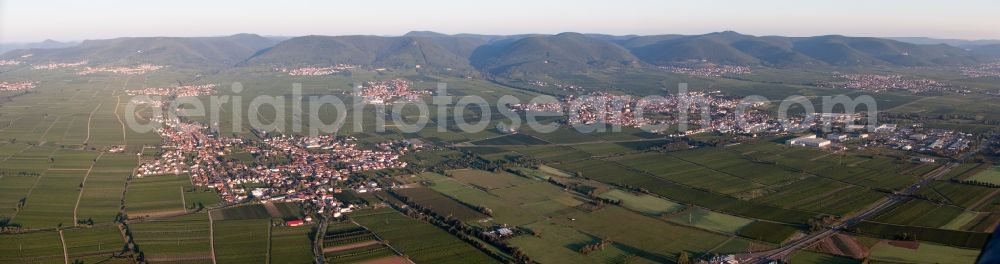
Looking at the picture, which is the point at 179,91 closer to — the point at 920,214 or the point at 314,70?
the point at 314,70

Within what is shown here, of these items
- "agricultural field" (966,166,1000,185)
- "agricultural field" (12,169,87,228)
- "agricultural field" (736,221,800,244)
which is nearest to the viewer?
"agricultural field" (736,221,800,244)

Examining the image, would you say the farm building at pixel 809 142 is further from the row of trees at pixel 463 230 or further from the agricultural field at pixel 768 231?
the row of trees at pixel 463 230

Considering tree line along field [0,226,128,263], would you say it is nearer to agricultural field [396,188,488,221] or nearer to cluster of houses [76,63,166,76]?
agricultural field [396,188,488,221]

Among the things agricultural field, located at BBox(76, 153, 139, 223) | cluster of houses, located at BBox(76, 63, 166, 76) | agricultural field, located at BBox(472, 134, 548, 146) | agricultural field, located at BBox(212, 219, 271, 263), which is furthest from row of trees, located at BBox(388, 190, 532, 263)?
cluster of houses, located at BBox(76, 63, 166, 76)

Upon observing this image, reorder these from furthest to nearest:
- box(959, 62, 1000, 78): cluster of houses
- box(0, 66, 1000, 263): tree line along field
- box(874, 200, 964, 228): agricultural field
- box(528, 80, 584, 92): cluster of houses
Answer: box(959, 62, 1000, 78): cluster of houses
box(528, 80, 584, 92): cluster of houses
box(874, 200, 964, 228): agricultural field
box(0, 66, 1000, 263): tree line along field

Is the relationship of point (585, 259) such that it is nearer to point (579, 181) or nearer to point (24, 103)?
point (579, 181)

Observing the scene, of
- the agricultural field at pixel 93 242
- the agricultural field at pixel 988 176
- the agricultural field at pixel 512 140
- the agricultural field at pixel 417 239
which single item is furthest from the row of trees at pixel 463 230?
the agricultural field at pixel 988 176

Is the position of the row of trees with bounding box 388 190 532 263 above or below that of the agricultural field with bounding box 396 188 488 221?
below
